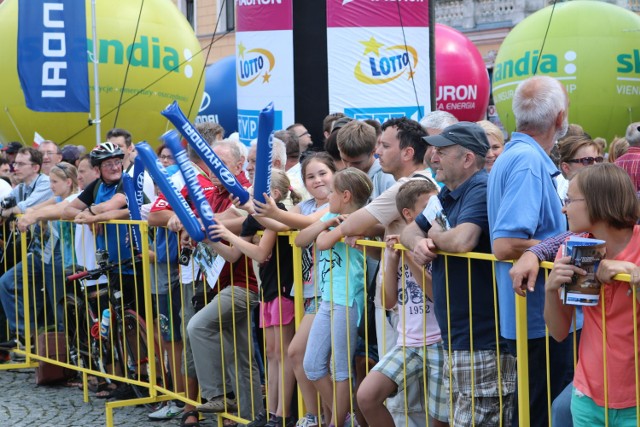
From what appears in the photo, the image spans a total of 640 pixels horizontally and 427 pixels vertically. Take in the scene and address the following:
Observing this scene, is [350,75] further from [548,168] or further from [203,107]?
[203,107]

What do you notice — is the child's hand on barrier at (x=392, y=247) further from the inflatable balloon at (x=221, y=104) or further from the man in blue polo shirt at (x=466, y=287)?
the inflatable balloon at (x=221, y=104)

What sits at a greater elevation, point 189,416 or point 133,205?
point 133,205

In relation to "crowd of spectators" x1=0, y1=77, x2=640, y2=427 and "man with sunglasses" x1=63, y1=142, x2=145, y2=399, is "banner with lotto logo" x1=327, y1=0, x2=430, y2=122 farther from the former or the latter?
"man with sunglasses" x1=63, y1=142, x2=145, y2=399

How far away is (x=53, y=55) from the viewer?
12391mm

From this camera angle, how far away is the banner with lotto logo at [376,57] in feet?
34.1

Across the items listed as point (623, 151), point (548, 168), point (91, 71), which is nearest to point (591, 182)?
point (548, 168)

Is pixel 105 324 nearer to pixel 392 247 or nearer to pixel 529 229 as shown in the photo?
pixel 392 247

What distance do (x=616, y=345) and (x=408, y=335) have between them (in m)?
1.50

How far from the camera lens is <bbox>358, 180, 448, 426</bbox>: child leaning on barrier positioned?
190 inches

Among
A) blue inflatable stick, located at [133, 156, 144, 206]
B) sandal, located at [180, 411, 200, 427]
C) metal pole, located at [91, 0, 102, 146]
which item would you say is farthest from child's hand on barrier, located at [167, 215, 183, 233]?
metal pole, located at [91, 0, 102, 146]

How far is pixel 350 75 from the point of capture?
1045 cm

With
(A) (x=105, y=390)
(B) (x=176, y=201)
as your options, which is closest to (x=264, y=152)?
(B) (x=176, y=201)

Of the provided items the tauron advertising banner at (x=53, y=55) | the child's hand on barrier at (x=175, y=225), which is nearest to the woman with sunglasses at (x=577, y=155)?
the child's hand on barrier at (x=175, y=225)

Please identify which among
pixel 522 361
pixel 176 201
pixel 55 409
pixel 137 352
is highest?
pixel 176 201
